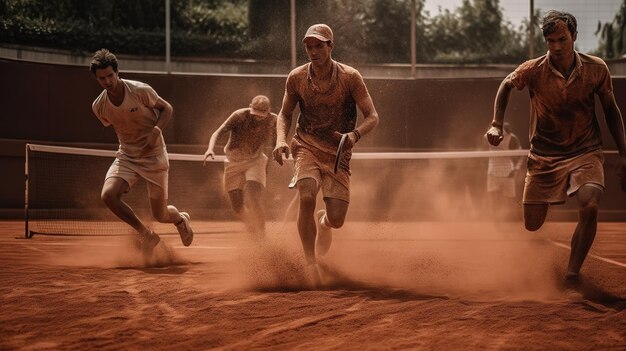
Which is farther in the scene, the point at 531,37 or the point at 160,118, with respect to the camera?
the point at 531,37

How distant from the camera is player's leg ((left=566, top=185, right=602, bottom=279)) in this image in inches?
240

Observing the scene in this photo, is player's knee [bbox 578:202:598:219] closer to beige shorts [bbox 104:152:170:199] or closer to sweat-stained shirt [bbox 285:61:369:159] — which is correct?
sweat-stained shirt [bbox 285:61:369:159]

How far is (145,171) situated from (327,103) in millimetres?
2449

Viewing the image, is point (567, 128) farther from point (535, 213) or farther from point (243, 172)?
point (243, 172)

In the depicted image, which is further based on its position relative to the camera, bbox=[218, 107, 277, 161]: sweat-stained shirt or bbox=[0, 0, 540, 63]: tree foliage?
bbox=[0, 0, 540, 63]: tree foliage

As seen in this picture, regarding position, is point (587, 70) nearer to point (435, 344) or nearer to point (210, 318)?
point (435, 344)

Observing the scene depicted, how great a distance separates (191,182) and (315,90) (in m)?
9.92

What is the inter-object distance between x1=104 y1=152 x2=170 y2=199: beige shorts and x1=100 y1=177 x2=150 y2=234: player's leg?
63 mm

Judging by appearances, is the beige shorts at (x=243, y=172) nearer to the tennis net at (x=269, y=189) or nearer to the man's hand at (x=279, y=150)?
the man's hand at (x=279, y=150)

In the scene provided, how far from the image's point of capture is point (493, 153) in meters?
13.4

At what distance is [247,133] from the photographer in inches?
400

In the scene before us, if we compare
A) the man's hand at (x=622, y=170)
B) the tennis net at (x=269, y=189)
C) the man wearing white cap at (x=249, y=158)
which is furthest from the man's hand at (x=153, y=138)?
the tennis net at (x=269, y=189)

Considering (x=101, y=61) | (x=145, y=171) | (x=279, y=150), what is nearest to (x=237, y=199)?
(x=145, y=171)

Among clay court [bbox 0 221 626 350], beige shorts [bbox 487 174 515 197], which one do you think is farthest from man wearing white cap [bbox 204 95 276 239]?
beige shorts [bbox 487 174 515 197]
